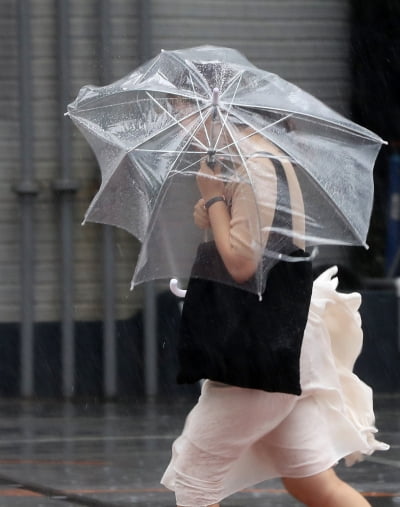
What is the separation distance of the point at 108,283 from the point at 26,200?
1036 mm

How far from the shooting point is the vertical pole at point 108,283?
486 inches

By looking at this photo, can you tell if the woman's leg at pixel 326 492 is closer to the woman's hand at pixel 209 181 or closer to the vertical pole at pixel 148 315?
the woman's hand at pixel 209 181

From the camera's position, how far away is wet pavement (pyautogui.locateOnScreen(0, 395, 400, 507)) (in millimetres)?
7027

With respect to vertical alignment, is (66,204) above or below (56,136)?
below

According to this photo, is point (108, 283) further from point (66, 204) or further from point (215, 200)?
point (215, 200)

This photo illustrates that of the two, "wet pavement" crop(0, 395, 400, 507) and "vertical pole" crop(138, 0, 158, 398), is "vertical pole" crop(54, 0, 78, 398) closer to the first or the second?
Result: "wet pavement" crop(0, 395, 400, 507)

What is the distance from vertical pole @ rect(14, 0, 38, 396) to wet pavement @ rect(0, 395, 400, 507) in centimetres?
43

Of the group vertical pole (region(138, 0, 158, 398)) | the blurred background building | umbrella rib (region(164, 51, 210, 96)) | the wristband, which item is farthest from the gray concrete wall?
the wristband

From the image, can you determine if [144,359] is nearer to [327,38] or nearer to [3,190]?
[3,190]

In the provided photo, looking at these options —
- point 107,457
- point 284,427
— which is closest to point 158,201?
point 284,427

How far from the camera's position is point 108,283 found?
12398 mm

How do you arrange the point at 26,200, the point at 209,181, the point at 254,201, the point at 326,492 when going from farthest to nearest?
the point at 26,200 < the point at 326,492 < the point at 209,181 < the point at 254,201

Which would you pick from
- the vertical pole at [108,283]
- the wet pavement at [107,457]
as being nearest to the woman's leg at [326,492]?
the wet pavement at [107,457]

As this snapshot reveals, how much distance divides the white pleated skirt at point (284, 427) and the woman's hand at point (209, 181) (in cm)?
63
